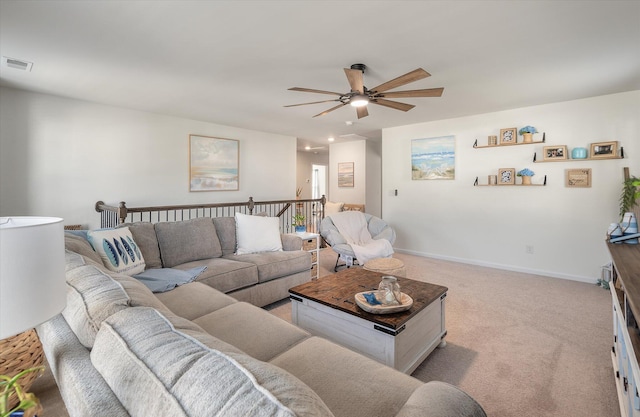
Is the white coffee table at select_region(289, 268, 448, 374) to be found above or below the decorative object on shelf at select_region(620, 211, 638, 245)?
below

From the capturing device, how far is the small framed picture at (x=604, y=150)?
145 inches

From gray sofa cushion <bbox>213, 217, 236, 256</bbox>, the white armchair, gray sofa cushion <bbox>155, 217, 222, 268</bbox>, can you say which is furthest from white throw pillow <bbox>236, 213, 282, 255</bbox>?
the white armchair

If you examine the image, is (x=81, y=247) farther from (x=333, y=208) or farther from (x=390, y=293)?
(x=333, y=208)

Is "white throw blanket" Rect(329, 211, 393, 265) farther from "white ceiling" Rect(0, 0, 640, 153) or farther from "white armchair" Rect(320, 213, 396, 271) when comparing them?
"white ceiling" Rect(0, 0, 640, 153)

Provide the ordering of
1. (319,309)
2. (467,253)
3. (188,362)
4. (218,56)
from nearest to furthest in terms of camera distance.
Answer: (188,362)
(319,309)
(218,56)
(467,253)

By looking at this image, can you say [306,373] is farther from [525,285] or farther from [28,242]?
[525,285]

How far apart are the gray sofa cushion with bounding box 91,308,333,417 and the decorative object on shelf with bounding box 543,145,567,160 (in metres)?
4.86

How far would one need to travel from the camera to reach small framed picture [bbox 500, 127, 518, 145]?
171 inches

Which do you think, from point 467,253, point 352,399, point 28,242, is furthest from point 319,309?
point 467,253

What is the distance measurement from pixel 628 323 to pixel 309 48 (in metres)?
2.67

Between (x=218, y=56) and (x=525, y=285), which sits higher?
(x=218, y=56)

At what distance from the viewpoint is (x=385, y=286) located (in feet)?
6.35

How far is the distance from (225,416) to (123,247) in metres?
2.42

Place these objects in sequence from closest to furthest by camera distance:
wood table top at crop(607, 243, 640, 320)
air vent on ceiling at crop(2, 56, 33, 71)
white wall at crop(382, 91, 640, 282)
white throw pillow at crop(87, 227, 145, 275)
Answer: wood table top at crop(607, 243, 640, 320)
white throw pillow at crop(87, 227, 145, 275)
air vent on ceiling at crop(2, 56, 33, 71)
white wall at crop(382, 91, 640, 282)
